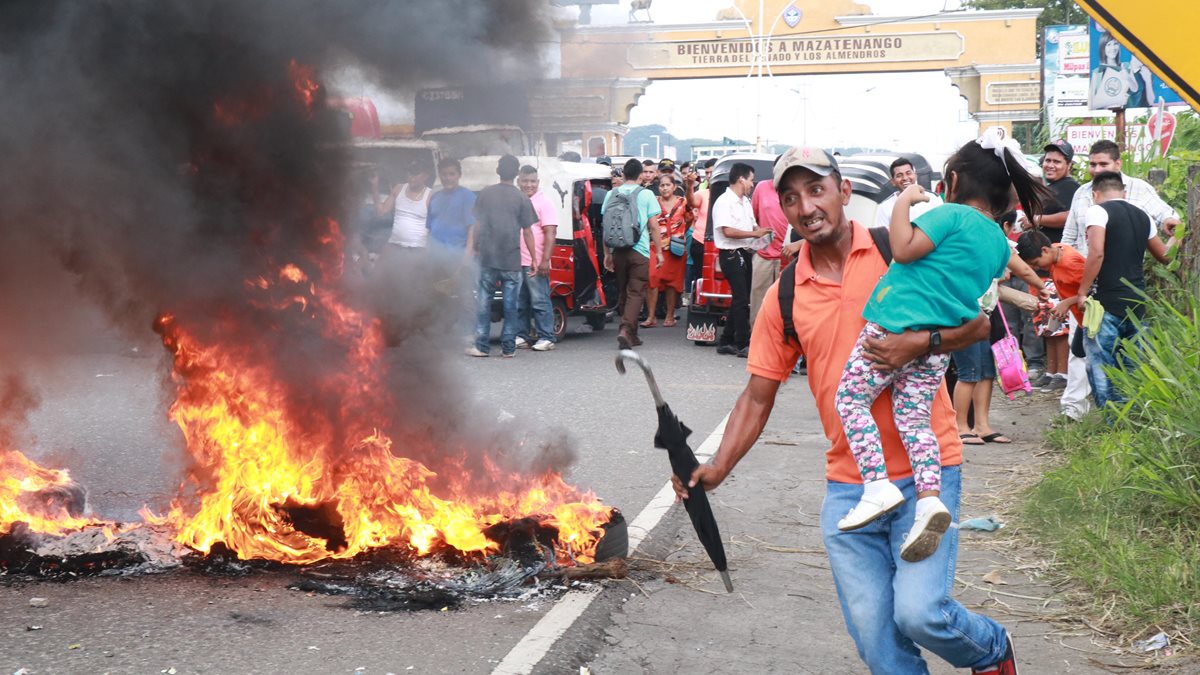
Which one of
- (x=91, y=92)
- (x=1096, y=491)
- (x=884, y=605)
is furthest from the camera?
(x=1096, y=491)

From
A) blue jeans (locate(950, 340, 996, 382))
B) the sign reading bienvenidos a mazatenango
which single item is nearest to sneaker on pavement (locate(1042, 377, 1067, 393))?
blue jeans (locate(950, 340, 996, 382))

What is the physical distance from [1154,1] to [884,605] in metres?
1.74

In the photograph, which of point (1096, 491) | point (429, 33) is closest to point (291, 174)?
point (429, 33)

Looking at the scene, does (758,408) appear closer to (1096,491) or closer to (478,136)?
(1096,491)

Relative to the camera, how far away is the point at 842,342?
373cm

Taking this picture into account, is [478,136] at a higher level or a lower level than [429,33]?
lower

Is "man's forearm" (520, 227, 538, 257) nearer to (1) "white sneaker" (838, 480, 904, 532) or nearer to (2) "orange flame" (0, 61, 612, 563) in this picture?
(2) "orange flame" (0, 61, 612, 563)

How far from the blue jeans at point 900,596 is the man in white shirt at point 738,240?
993 centimetres

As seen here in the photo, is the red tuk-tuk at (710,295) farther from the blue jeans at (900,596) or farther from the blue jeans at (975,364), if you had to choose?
the blue jeans at (900,596)

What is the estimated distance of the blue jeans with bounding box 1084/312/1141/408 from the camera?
849 cm

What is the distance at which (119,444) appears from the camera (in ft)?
28.0

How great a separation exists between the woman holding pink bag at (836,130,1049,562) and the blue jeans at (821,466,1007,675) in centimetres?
8

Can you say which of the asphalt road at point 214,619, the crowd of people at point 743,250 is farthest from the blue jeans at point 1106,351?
the asphalt road at point 214,619

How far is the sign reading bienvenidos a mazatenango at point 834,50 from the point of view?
45719 mm
